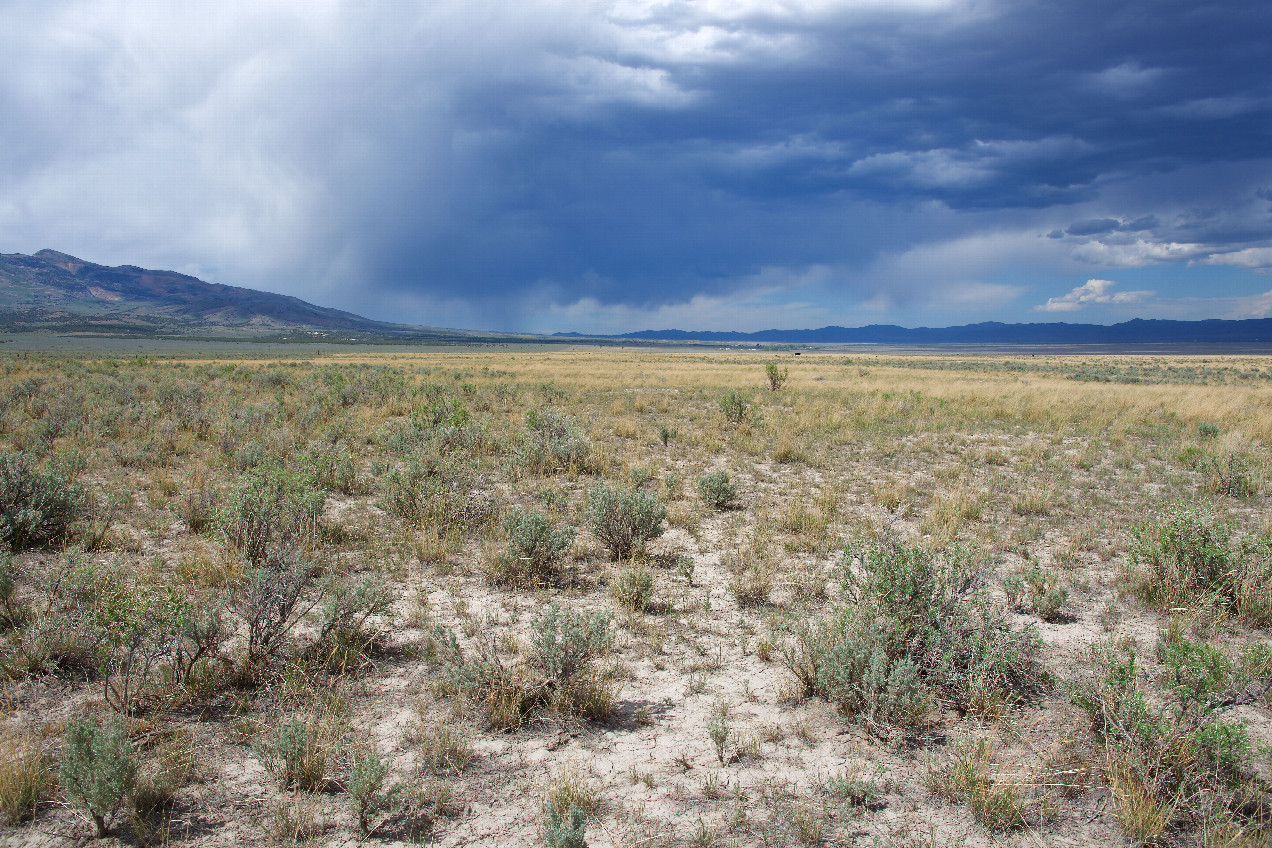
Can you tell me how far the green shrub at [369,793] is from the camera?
10.2 ft

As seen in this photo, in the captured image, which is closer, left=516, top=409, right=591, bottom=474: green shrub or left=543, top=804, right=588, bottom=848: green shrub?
left=543, top=804, right=588, bottom=848: green shrub

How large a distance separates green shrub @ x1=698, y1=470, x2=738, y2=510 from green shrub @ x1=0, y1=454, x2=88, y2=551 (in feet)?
26.7

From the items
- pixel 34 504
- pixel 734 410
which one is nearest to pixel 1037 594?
pixel 34 504

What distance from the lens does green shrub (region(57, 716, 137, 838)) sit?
9.74 feet

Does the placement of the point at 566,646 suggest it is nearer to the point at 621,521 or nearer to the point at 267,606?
the point at 267,606

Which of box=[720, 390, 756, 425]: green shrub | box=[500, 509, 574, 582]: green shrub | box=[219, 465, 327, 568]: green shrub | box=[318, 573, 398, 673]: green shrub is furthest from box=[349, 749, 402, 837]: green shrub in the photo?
box=[720, 390, 756, 425]: green shrub

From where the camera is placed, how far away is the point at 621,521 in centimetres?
741

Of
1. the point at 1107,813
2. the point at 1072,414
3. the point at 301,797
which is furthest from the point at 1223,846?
the point at 1072,414

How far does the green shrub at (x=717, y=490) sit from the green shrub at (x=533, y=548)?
3.14m

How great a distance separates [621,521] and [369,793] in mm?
4482

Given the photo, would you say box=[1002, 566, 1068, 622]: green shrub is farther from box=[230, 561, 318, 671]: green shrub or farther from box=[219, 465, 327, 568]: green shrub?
box=[219, 465, 327, 568]: green shrub

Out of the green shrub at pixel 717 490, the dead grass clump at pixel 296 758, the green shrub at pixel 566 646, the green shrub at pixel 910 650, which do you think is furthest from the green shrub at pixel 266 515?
the green shrub at pixel 717 490

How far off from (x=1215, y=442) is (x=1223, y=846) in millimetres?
15719

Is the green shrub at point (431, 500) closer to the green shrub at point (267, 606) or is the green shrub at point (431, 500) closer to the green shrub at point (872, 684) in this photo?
the green shrub at point (267, 606)
